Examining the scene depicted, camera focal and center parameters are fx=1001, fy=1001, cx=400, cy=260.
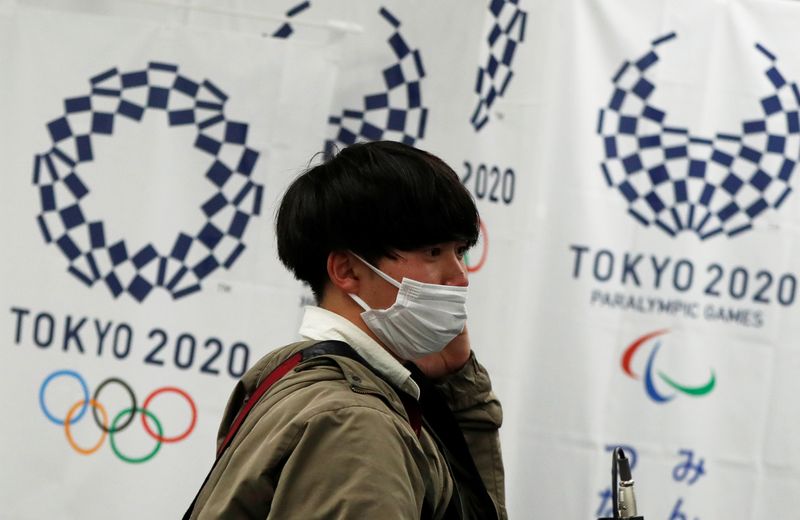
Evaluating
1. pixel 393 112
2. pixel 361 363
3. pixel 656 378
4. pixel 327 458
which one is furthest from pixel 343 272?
pixel 656 378

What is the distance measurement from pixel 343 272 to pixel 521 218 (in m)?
1.54

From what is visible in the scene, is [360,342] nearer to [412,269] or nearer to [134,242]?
[412,269]

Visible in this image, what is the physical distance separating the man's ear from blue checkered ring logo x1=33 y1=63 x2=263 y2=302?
1385mm

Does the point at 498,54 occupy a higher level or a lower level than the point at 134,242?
higher

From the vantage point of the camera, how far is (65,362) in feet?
9.04

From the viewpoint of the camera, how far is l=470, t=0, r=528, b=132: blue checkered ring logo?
112 inches

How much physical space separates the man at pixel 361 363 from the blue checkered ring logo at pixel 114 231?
4.06ft

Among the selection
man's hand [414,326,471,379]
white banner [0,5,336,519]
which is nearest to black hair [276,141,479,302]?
man's hand [414,326,471,379]

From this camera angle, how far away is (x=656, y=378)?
3.16m

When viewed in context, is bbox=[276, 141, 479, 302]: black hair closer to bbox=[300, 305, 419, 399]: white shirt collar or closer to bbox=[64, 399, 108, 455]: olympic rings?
bbox=[300, 305, 419, 399]: white shirt collar

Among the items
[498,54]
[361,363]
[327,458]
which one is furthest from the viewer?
[498,54]

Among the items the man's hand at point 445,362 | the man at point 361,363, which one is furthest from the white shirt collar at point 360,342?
the man's hand at point 445,362

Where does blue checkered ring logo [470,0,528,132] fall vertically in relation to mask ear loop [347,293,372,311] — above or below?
above

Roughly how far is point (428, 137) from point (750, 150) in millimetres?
1078
